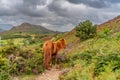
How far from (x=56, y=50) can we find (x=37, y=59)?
1.56 meters

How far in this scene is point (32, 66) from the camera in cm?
1972

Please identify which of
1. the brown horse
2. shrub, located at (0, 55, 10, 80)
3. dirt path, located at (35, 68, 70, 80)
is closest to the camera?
shrub, located at (0, 55, 10, 80)

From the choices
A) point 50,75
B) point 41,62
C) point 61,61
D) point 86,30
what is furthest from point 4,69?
point 86,30

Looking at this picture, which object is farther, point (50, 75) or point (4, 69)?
point (50, 75)

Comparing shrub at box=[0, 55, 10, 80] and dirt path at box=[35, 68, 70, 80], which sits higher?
shrub at box=[0, 55, 10, 80]

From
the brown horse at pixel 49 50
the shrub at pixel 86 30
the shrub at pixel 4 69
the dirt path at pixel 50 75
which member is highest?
the shrub at pixel 86 30

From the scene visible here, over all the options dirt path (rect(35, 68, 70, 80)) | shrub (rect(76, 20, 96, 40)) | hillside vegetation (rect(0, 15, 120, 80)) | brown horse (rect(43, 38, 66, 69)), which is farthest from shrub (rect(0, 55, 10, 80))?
shrub (rect(76, 20, 96, 40))

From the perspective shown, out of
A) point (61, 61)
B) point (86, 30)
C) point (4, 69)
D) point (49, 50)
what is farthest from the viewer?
point (86, 30)

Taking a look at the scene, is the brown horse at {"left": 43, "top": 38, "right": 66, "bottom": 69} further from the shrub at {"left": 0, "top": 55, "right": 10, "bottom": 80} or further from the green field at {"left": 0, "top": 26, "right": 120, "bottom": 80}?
the shrub at {"left": 0, "top": 55, "right": 10, "bottom": 80}

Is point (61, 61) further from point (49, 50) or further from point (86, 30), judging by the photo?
point (86, 30)

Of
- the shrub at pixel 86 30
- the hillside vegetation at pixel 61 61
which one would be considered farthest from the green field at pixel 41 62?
the shrub at pixel 86 30

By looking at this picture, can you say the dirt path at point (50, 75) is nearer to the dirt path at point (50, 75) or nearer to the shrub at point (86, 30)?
the dirt path at point (50, 75)

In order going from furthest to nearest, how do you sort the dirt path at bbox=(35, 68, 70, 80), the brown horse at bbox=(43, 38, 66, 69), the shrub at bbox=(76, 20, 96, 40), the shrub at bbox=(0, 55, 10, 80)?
the shrub at bbox=(76, 20, 96, 40)
the brown horse at bbox=(43, 38, 66, 69)
the dirt path at bbox=(35, 68, 70, 80)
the shrub at bbox=(0, 55, 10, 80)

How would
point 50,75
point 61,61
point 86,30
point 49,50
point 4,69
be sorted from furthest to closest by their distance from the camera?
point 86,30
point 61,61
point 49,50
point 50,75
point 4,69
